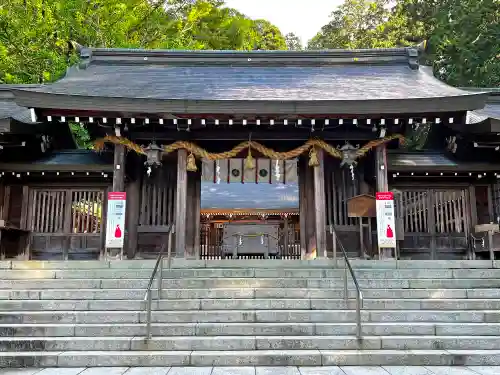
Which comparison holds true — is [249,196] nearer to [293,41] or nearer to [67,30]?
[67,30]

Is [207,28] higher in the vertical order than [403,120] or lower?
higher

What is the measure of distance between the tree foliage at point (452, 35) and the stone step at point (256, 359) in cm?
1697

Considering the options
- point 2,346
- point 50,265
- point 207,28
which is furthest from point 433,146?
point 207,28

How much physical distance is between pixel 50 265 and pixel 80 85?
5.01 meters

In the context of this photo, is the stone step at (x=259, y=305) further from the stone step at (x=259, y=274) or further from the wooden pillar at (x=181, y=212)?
the wooden pillar at (x=181, y=212)

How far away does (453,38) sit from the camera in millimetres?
19594

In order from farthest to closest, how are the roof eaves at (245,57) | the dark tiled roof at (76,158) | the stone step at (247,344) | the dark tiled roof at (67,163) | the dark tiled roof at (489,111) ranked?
the roof eaves at (245,57) < the dark tiled roof at (489,111) < the dark tiled roof at (76,158) < the dark tiled roof at (67,163) < the stone step at (247,344)

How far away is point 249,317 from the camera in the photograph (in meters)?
5.68

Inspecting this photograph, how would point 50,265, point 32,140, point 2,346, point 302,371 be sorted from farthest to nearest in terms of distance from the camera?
point 32,140 < point 50,265 < point 2,346 < point 302,371

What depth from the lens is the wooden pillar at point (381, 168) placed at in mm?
8984

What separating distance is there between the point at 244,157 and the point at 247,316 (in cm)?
514

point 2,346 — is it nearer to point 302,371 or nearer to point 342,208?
point 302,371

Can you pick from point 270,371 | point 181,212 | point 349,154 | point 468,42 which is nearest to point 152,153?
point 181,212

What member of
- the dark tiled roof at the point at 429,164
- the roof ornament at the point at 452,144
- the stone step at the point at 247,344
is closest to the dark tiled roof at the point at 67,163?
the stone step at the point at 247,344
